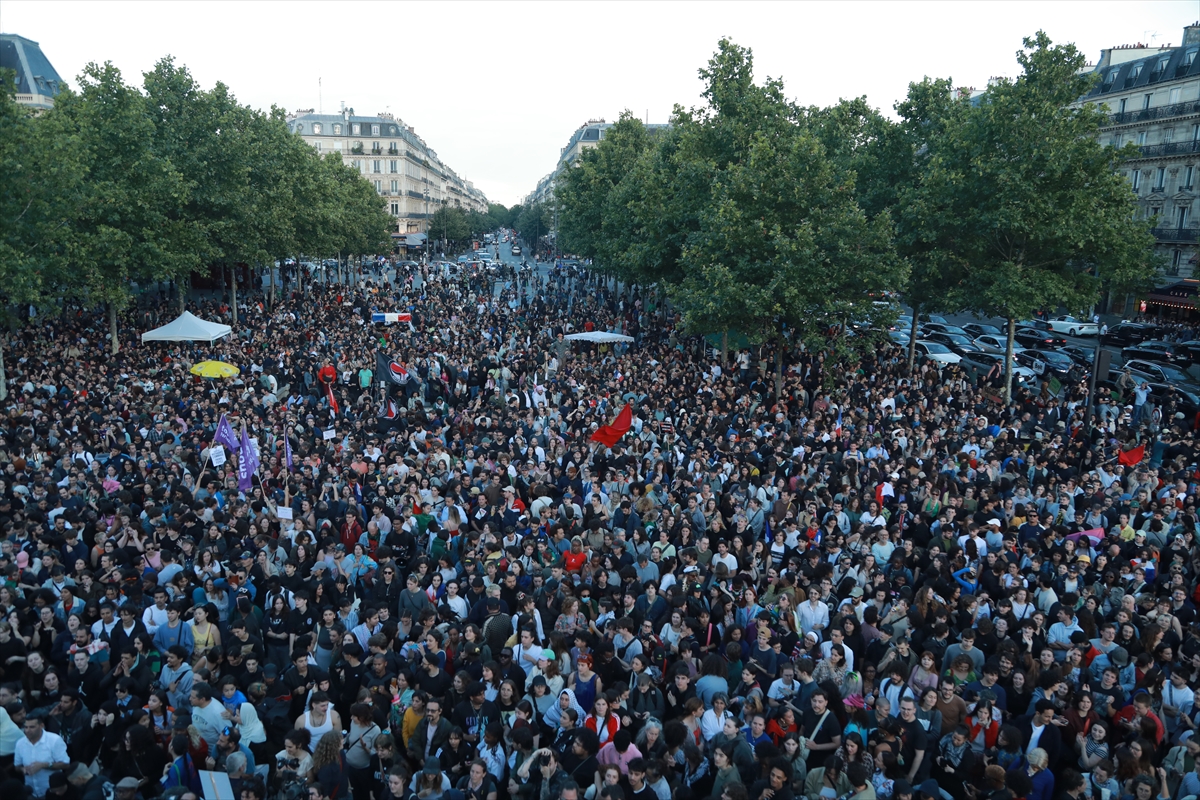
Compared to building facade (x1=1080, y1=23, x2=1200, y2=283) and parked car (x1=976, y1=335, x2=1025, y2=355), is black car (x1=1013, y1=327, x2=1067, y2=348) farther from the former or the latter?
building facade (x1=1080, y1=23, x2=1200, y2=283)

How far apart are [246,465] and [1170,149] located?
163 feet

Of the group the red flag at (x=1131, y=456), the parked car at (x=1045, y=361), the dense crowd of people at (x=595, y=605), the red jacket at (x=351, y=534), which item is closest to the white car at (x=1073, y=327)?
the parked car at (x=1045, y=361)

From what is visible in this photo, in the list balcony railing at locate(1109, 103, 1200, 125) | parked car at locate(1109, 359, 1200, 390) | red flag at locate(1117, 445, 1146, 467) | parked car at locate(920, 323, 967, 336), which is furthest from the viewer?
balcony railing at locate(1109, 103, 1200, 125)

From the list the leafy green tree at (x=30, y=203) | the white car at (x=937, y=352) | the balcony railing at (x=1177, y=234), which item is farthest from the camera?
the balcony railing at (x=1177, y=234)

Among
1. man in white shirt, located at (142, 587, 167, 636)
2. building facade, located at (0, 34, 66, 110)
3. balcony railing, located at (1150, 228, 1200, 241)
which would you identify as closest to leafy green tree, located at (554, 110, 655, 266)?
balcony railing, located at (1150, 228, 1200, 241)

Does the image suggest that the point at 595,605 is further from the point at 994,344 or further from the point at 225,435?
the point at 994,344

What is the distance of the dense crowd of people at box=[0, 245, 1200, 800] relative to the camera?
6.23 metres

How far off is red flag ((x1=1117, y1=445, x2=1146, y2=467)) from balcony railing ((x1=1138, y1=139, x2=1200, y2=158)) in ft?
113

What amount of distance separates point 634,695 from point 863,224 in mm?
16958

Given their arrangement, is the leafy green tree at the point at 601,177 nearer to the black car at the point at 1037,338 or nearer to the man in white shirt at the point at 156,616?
the black car at the point at 1037,338

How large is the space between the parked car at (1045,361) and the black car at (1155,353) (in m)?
3.85

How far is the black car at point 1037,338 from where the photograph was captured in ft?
105

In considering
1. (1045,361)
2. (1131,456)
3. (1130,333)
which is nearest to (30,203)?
(1131,456)

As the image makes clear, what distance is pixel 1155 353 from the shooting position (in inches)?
1192
